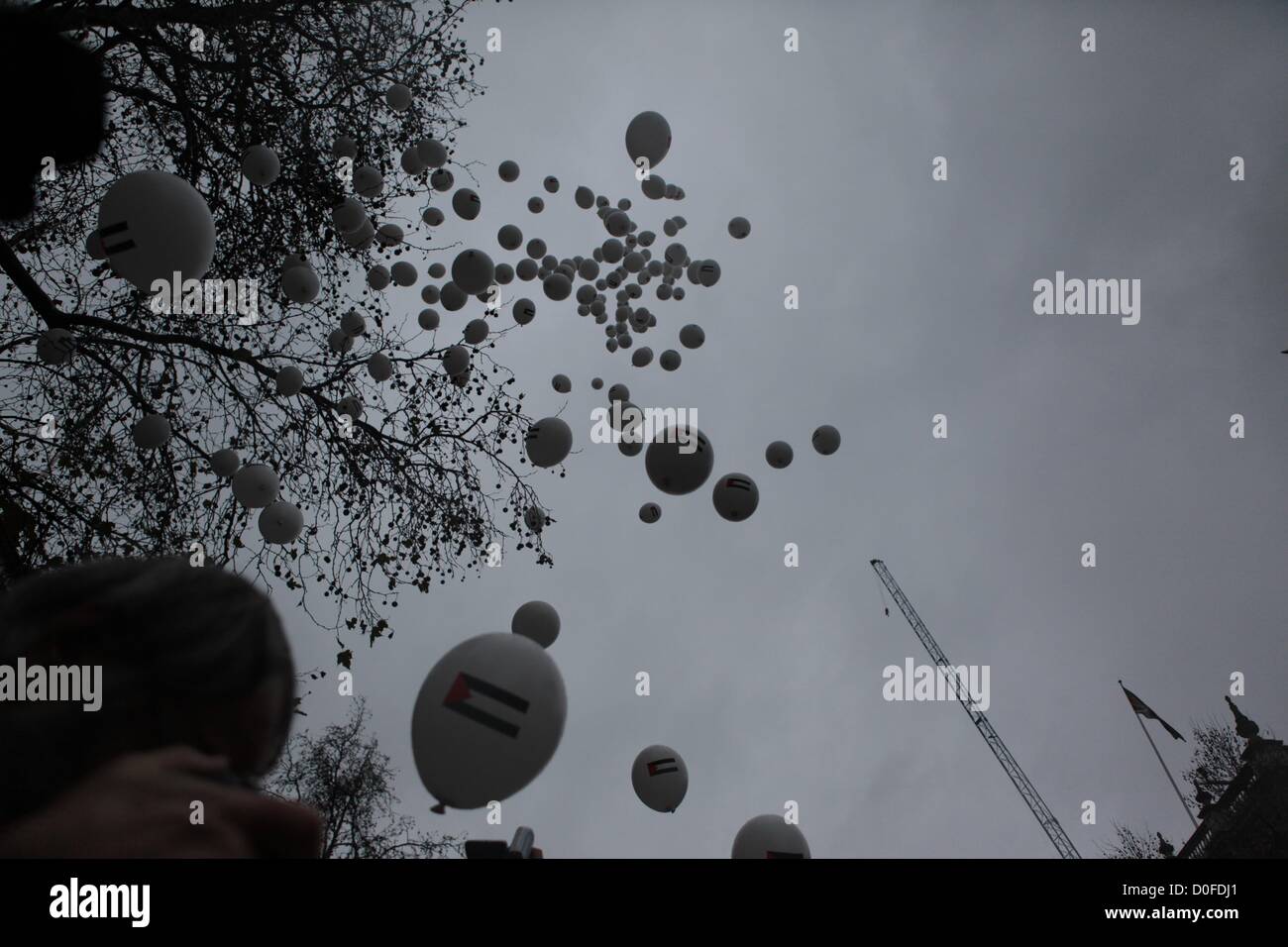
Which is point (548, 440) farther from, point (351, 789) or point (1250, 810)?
point (1250, 810)

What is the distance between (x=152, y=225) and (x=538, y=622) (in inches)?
195

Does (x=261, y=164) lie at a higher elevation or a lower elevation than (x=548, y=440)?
higher

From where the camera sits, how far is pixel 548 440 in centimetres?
742

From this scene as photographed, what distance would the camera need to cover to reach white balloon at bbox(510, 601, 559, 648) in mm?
7180

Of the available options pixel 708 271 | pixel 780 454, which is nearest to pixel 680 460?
pixel 780 454

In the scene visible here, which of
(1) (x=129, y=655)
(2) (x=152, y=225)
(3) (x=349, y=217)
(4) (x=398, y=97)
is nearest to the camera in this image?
(1) (x=129, y=655)

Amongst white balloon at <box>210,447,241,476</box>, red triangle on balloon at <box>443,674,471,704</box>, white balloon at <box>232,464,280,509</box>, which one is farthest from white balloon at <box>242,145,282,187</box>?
red triangle on balloon at <box>443,674,471,704</box>

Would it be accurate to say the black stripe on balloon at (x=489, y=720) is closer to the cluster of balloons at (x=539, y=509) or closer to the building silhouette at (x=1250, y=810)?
the cluster of balloons at (x=539, y=509)

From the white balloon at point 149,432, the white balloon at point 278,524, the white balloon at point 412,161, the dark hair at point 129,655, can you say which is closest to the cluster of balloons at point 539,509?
the white balloon at point 412,161

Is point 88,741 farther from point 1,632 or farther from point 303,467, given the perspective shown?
point 303,467

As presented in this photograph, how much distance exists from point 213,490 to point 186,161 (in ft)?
15.5

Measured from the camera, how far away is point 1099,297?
8492mm
